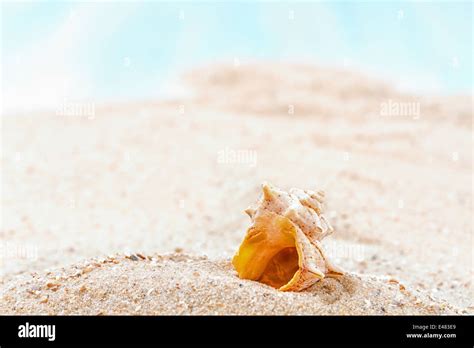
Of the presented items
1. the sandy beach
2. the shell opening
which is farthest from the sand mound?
the shell opening

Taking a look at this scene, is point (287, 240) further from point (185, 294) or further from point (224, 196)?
point (224, 196)

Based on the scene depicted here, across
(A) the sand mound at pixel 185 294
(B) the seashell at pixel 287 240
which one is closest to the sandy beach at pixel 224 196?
(A) the sand mound at pixel 185 294

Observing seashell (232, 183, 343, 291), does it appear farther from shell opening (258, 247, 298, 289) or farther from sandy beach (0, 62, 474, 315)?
sandy beach (0, 62, 474, 315)

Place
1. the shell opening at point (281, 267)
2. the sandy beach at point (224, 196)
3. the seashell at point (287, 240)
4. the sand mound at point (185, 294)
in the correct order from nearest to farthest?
the sand mound at point (185, 294), the seashell at point (287, 240), the sandy beach at point (224, 196), the shell opening at point (281, 267)

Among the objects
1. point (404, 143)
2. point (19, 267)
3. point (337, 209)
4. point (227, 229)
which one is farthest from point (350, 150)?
point (19, 267)

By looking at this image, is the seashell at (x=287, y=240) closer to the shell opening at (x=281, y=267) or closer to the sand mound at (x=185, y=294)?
the shell opening at (x=281, y=267)
